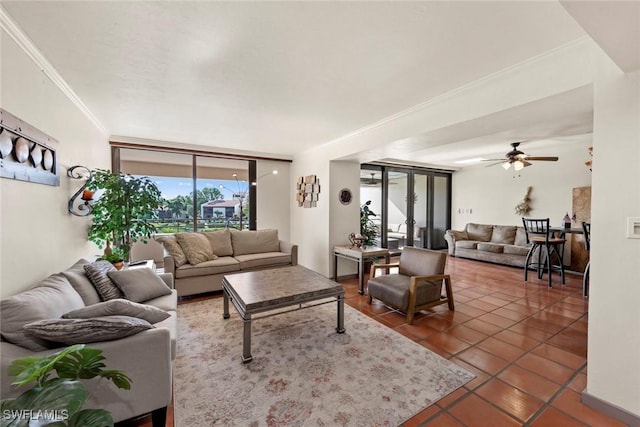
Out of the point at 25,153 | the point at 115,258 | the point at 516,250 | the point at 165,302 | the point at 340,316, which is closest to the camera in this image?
the point at 25,153

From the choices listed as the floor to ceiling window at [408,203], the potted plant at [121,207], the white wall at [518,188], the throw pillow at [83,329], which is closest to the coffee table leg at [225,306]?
the potted plant at [121,207]

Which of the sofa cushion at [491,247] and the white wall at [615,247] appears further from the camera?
the sofa cushion at [491,247]

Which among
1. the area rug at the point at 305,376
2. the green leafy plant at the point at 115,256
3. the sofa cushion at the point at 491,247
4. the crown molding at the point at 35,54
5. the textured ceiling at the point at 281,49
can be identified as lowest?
the area rug at the point at 305,376

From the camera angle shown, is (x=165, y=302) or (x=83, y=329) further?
(x=165, y=302)

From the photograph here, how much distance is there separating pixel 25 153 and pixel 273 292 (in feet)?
6.96

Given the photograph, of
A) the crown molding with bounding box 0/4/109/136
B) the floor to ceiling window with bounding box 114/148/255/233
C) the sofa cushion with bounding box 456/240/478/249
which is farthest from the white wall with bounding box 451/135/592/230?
the crown molding with bounding box 0/4/109/136

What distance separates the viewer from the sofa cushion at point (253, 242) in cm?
471

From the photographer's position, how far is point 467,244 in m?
6.52

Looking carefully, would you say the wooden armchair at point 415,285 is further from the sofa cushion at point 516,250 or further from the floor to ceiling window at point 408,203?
the sofa cushion at point 516,250

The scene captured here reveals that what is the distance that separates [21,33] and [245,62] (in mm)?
1407

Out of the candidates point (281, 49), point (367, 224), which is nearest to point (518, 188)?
point (367, 224)

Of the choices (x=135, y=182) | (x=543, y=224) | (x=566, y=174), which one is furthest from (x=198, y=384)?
(x=566, y=174)

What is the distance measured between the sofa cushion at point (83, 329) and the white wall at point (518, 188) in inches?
259

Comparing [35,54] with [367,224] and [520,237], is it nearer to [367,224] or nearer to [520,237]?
[367,224]
